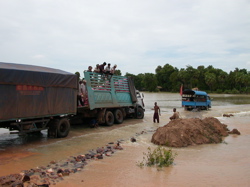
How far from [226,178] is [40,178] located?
14.2 ft

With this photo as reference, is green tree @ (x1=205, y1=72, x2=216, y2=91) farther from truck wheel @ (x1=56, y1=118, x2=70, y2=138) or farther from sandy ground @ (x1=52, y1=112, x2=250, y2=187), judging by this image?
truck wheel @ (x1=56, y1=118, x2=70, y2=138)

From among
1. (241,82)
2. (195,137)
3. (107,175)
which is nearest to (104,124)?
(195,137)

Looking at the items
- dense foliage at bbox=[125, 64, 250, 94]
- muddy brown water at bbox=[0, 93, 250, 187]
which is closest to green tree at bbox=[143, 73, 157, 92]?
dense foliage at bbox=[125, 64, 250, 94]

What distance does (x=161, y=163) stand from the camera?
6977mm

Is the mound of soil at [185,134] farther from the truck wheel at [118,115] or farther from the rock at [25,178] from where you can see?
the rock at [25,178]

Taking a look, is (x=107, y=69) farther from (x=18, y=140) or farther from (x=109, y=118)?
(x=18, y=140)

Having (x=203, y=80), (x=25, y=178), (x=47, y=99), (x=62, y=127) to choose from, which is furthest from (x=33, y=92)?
(x=203, y=80)

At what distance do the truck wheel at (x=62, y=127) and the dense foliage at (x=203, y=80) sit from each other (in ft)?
227

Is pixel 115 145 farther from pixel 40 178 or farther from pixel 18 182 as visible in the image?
pixel 18 182

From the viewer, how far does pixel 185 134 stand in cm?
984

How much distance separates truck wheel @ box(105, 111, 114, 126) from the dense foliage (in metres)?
64.9

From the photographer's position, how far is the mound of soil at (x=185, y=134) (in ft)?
31.4

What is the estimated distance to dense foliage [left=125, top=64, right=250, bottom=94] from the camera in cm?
7381

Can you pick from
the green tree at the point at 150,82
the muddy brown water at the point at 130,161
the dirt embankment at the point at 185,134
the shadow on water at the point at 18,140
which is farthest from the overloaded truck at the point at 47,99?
the green tree at the point at 150,82
